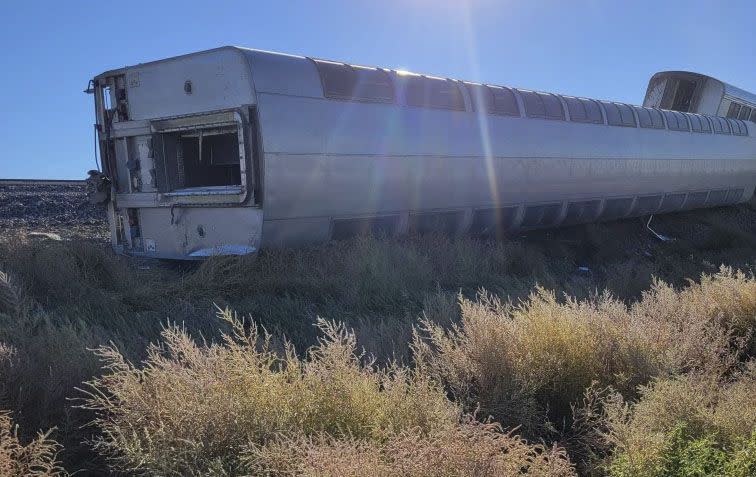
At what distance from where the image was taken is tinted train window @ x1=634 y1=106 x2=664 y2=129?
1577 cm

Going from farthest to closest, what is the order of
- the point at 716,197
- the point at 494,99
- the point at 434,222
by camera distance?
the point at 716,197 < the point at 494,99 < the point at 434,222

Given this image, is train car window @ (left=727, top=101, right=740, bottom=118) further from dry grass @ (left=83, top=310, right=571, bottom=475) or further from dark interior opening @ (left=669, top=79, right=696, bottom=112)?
dry grass @ (left=83, top=310, right=571, bottom=475)

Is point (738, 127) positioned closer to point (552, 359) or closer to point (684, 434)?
point (552, 359)

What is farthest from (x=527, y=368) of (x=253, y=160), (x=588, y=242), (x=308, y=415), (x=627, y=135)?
(x=627, y=135)

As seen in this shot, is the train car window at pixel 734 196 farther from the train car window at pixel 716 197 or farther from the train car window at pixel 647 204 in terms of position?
the train car window at pixel 647 204

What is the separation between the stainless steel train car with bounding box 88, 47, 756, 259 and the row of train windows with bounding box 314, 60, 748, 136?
0.03 metres

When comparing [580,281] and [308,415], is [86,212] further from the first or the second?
[308,415]

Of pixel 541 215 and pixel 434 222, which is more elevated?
pixel 434 222

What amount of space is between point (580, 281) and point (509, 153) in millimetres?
2543

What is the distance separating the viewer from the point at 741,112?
22.7 metres

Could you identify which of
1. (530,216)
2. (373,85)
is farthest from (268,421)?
(530,216)

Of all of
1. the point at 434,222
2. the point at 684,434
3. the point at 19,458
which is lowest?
the point at 684,434

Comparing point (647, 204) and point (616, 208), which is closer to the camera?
point (616, 208)

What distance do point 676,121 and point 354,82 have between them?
1146 centimetres
